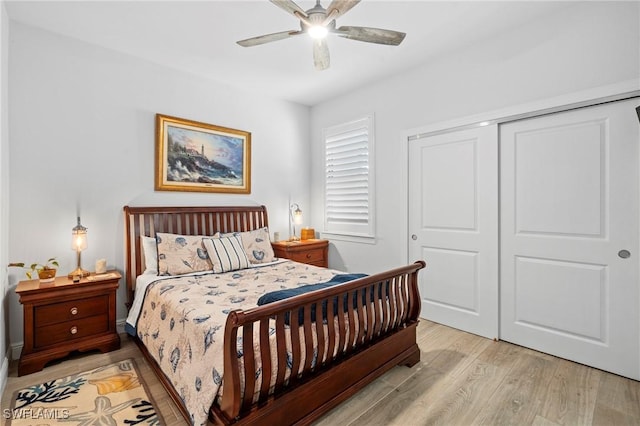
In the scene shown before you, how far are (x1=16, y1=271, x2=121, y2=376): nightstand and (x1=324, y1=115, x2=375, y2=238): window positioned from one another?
267 centimetres

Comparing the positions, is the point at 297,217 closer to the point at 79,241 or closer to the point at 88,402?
the point at 79,241

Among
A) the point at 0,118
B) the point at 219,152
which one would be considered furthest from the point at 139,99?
the point at 0,118

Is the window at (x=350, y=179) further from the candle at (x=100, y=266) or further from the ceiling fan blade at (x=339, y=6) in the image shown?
the candle at (x=100, y=266)

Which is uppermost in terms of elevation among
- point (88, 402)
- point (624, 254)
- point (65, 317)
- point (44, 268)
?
point (624, 254)

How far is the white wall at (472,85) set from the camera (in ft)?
7.69

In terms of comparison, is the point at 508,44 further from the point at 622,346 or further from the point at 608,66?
the point at 622,346

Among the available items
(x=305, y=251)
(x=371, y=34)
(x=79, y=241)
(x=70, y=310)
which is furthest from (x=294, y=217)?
(x=371, y=34)

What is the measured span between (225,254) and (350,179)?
1.95m

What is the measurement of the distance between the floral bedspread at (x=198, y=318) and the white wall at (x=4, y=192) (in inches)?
34.0

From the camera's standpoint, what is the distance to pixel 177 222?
3418mm

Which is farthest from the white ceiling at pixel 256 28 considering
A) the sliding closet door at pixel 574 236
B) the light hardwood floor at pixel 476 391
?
the light hardwood floor at pixel 476 391

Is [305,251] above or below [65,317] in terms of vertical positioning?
above

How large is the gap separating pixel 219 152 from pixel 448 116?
8.54 ft

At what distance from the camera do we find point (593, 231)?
243 cm
